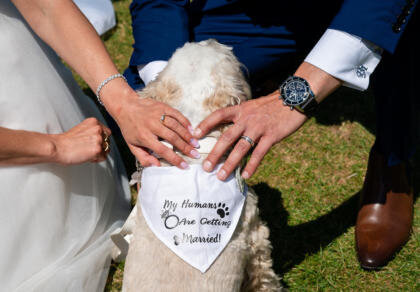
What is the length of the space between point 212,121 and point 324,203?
1.48 m

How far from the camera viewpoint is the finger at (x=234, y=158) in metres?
1.45

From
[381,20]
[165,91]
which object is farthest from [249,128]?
[381,20]

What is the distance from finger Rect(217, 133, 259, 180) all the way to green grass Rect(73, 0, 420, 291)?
107cm

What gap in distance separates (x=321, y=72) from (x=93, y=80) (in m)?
1.06

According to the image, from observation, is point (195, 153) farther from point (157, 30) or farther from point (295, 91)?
point (157, 30)

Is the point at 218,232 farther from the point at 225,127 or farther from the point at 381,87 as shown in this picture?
the point at 381,87

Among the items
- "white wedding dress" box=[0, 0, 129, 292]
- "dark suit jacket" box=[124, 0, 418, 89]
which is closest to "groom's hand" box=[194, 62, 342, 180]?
"dark suit jacket" box=[124, 0, 418, 89]

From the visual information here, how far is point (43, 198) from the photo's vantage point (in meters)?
1.76

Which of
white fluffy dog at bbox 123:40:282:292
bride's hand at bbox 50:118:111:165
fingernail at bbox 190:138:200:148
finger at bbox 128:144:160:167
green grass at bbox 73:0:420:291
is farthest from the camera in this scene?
green grass at bbox 73:0:420:291

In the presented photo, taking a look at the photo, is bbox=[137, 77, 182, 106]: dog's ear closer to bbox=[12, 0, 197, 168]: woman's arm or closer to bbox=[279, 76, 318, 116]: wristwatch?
bbox=[12, 0, 197, 168]: woman's arm

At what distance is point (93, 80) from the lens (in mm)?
1757

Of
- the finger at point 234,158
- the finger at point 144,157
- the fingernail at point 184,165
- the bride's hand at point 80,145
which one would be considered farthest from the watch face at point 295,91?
the bride's hand at point 80,145

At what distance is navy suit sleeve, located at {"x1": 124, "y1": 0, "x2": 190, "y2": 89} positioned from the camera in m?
2.07

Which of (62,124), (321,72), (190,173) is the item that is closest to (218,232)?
(190,173)
